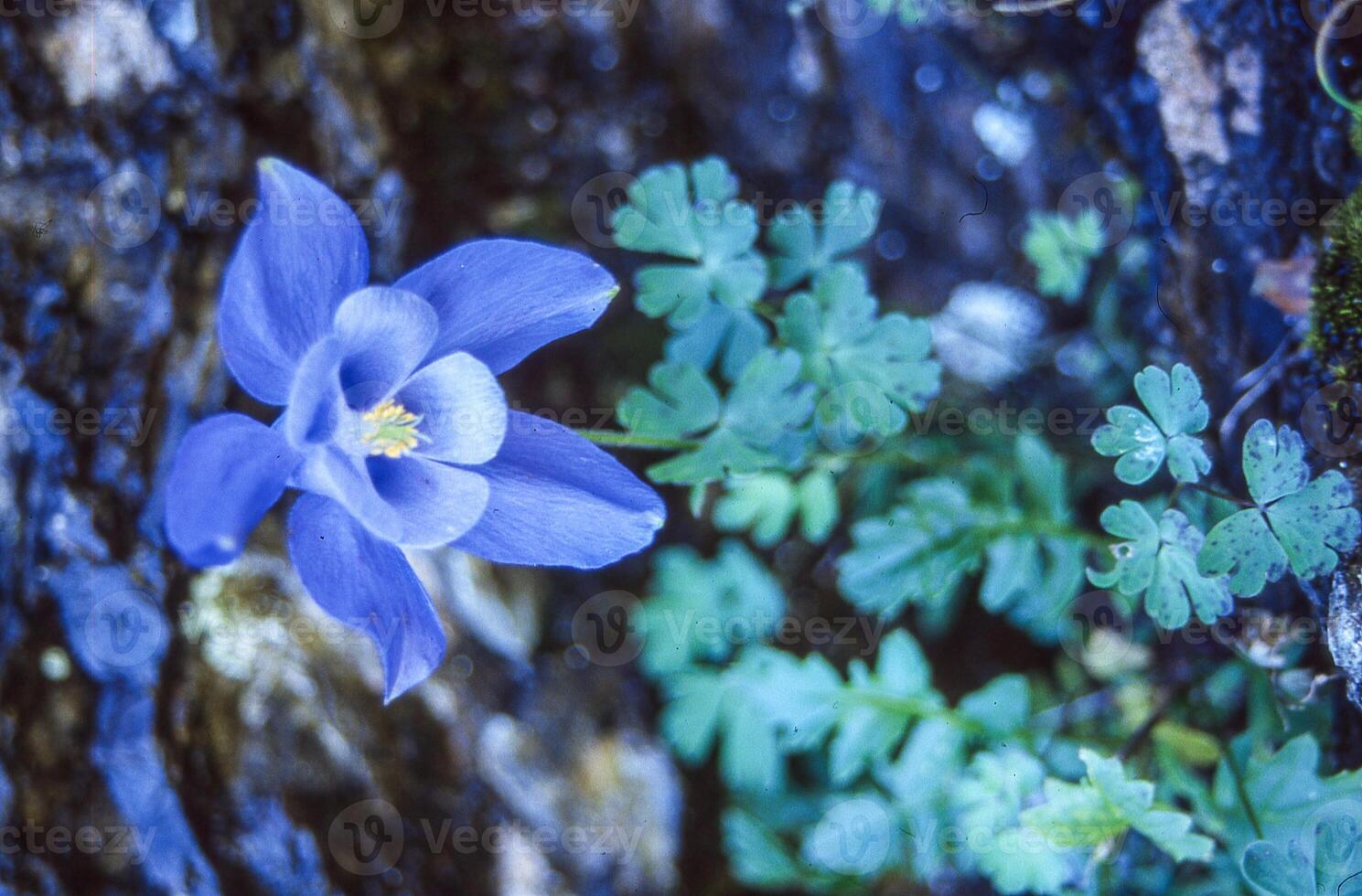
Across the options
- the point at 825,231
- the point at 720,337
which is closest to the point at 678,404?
the point at 720,337

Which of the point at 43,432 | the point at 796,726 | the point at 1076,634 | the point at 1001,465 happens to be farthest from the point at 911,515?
the point at 43,432

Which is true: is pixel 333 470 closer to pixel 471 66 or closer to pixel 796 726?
pixel 796 726

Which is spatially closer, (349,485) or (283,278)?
(349,485)

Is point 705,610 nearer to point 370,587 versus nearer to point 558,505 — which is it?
point 558,505

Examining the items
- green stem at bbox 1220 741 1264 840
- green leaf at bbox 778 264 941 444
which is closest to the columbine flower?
green leaf at bbox 778 264 941 444

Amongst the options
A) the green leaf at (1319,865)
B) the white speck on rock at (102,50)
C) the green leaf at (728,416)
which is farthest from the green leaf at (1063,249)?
the white speck on rock at (102,50)

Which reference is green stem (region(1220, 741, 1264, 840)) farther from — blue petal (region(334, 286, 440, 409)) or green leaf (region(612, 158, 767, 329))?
blue petal (region(334, 286, 440, 409))
